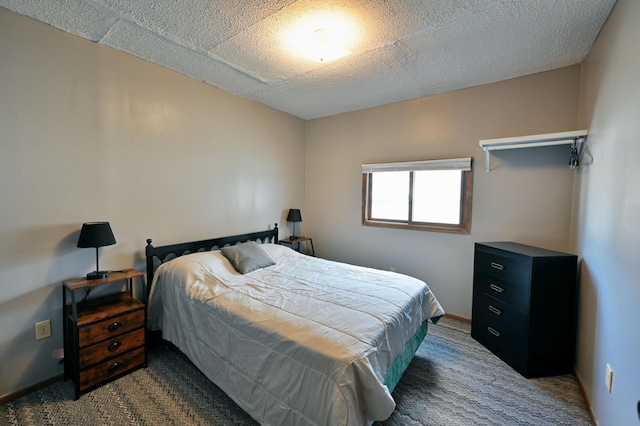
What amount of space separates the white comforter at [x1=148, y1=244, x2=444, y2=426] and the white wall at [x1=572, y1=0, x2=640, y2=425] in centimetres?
101

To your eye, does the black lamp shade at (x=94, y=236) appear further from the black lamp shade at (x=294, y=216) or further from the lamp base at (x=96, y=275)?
the black lamp shade at (x=294, y=216)

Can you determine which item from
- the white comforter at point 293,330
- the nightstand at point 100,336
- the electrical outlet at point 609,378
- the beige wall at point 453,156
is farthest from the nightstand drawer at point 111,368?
the electrical outlet at point 609,378

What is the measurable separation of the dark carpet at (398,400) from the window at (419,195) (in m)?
1.49

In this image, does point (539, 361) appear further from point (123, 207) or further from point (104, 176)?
point (104, 176)

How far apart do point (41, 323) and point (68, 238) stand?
2.05ft

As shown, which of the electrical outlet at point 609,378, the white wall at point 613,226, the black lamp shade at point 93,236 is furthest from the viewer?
the black lamp shade at point 93,236

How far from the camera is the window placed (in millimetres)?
3023

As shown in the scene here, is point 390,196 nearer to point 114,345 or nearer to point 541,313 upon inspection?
point 541,313

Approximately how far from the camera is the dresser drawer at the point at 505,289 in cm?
216

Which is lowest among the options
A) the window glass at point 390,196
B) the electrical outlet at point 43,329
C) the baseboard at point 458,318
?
the baseboard at point 458,318

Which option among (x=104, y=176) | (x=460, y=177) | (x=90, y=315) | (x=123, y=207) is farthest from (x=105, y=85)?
(x=460, y=177)

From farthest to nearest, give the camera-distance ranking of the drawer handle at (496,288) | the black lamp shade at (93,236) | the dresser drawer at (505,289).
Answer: the drawer handle at (496,288) < the dresser drawer at (505,289) < the black lamp shade at (93,236)

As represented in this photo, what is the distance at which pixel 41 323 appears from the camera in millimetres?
1948

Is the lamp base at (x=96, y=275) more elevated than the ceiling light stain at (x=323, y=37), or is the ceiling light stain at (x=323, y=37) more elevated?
the ceiling light stain at (x=323, y=37)
